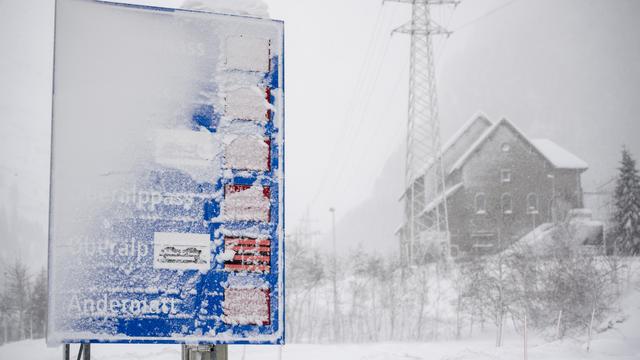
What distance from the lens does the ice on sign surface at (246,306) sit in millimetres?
3666

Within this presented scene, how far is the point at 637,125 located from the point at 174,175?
581 ft

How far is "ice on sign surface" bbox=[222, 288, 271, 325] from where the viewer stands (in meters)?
3.67

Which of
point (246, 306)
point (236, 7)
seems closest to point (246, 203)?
point (246, 306)

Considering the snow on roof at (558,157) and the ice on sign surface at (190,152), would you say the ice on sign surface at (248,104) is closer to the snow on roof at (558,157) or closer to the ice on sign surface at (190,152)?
the ice on sign surface at (190,152)

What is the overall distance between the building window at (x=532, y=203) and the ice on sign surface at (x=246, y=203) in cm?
4493

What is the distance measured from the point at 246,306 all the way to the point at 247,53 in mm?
1357

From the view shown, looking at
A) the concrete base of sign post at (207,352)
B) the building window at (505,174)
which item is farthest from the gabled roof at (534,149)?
the concrete base of sign post at (207,352)

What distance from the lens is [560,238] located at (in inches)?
1133

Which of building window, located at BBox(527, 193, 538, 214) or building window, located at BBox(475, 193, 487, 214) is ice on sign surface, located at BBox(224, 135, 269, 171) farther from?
building window, located at BBox(527, 193, 538, 214)

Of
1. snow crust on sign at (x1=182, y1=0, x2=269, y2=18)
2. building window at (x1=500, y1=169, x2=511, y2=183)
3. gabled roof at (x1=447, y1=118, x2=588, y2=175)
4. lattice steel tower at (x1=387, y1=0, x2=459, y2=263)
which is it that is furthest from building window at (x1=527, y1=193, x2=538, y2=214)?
snow crust on sign at (x1=182, y1=0, x2=269, y2=18)

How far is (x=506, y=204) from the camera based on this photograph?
46.8 meters

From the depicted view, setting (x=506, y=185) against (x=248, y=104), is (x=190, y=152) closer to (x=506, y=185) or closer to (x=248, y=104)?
(x=248, y=104)

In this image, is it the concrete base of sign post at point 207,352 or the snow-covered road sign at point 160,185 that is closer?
the snow-covered road sign at point 160,185

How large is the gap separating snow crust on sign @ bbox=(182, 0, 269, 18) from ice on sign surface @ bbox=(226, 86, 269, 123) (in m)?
0.47
